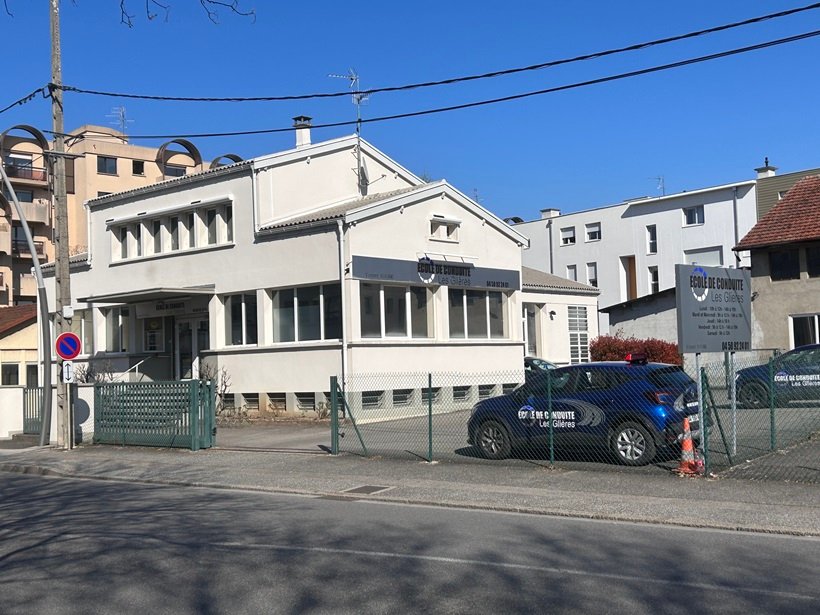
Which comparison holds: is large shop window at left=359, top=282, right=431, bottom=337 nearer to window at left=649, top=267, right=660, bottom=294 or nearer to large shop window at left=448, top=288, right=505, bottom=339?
large shop window at left=448, top=288, right=505, bottom=339

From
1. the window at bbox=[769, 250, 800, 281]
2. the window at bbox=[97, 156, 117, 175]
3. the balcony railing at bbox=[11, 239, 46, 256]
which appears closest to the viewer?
the window at bbox=[769, 250, 800, 281]

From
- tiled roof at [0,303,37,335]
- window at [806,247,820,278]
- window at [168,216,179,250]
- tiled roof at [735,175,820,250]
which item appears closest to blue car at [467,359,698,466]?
window at [168,216,179,250]

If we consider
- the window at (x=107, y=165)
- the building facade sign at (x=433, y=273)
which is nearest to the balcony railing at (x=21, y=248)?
the window at (x=107, y=165)

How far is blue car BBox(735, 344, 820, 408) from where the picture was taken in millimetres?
16109

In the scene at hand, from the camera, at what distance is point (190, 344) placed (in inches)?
1100

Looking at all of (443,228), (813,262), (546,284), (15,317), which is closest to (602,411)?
(443,228)

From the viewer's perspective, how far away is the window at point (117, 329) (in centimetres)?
2972

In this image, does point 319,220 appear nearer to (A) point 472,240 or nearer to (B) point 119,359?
(A) point 472,240

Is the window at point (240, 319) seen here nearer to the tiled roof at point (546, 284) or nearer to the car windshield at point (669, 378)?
the tiled roof at point (546, 284)

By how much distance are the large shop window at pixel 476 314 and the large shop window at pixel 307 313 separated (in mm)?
4010

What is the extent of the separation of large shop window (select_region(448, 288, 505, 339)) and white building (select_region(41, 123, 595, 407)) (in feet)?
0.15

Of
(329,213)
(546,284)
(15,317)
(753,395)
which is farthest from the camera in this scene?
(15,317)

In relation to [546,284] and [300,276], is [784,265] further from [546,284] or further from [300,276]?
[300,276]

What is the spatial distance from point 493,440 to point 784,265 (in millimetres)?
20037
